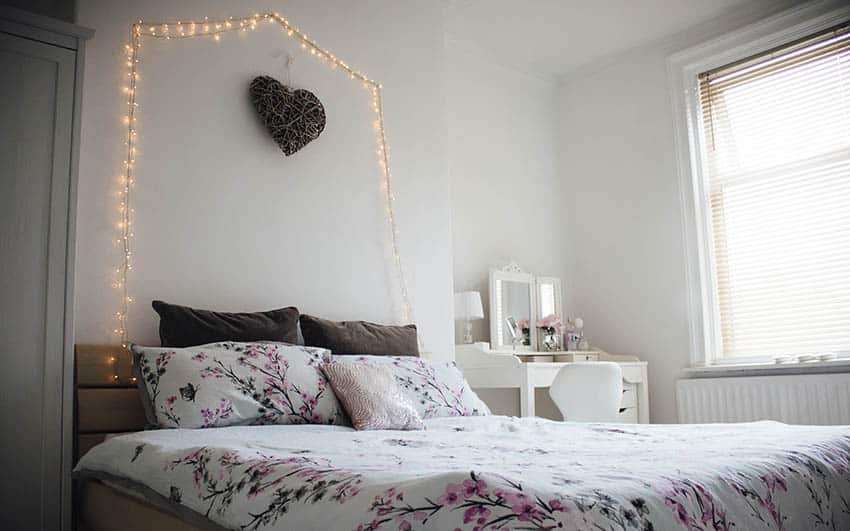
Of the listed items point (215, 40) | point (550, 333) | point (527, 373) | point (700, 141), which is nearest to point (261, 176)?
point (215, 40)

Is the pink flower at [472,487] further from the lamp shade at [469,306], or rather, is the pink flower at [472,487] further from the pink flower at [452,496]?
the lamp shade at [469,306]

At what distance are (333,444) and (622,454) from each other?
71 cm

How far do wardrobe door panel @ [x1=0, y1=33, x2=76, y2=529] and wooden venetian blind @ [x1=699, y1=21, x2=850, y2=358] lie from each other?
3.54 m

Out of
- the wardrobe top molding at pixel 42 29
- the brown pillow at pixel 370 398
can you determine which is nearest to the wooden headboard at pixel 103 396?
the brown pillow at pixel 370 398

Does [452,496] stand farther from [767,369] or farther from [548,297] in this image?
[548,297]

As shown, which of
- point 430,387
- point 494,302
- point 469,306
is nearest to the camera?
point 430,387

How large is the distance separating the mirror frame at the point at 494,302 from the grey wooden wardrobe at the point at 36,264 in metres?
2.52

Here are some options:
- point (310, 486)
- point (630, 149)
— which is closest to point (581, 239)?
point (630, 149)

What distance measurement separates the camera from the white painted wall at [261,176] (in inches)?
102

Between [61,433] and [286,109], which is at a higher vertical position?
[286,109]

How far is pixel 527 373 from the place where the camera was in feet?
12.2

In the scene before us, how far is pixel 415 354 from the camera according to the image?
3.09 m

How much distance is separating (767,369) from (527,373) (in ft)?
4.39

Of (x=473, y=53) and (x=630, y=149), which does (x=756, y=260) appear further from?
(x=473, y=53)
